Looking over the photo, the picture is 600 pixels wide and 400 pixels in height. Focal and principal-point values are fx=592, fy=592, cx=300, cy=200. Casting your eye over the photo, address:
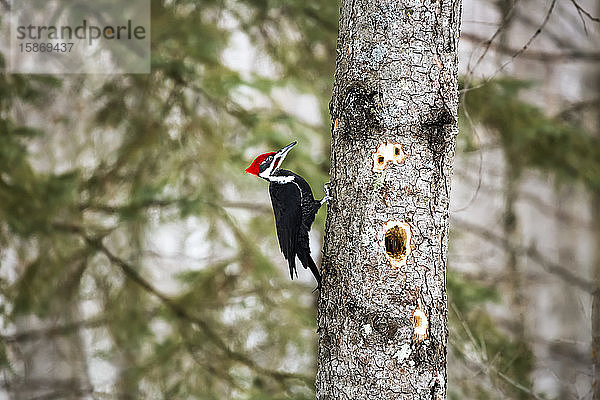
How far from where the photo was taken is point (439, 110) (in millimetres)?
1716

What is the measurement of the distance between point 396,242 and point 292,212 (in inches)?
19.8

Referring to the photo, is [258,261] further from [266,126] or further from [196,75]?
[196,75]

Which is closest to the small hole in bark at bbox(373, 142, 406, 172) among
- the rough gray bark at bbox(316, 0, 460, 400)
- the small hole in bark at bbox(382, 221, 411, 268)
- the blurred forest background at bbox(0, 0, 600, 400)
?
the rough gray bark at bbox(316, 0, 460, 400)

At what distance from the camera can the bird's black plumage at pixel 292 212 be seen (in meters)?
2.09

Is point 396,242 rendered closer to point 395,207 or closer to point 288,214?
point 395,207

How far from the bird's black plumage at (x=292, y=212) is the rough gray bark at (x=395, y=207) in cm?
37

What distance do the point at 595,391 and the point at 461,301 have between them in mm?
1437

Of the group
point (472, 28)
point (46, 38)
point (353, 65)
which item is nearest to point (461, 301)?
point (353, 65)

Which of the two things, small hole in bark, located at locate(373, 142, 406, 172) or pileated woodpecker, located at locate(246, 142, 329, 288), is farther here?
pileated woodpecker, located at locate(246, 142, 329, 288)

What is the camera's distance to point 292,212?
82.2 inches

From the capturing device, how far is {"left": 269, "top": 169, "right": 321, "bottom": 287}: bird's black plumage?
2090 mm

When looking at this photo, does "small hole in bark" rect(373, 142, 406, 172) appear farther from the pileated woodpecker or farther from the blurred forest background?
the blurred forest background

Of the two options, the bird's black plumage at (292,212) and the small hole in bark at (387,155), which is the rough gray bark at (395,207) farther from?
the bird's black plumage at (292,212)

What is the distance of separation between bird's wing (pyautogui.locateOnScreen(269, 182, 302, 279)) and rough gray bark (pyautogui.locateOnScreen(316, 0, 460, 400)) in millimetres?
369
